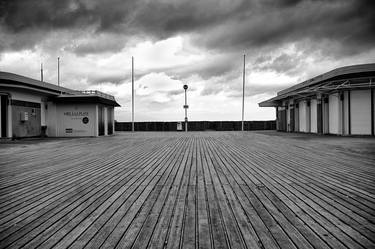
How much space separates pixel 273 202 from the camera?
3322 mm

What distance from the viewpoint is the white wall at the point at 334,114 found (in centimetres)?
1769

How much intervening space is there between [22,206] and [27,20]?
49.7ft

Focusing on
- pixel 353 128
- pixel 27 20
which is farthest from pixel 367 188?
pixel 27 20

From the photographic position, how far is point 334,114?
1827 centimetres

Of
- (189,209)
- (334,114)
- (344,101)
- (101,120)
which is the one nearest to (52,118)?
(101,120)

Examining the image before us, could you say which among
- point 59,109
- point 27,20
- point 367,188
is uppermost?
point 27,20

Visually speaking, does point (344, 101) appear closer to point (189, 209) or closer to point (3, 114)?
point (189, 209)

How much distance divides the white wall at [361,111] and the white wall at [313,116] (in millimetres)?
3723

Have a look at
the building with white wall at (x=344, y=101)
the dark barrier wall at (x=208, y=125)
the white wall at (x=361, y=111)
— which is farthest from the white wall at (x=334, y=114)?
the dark barrier wall at (x=208, y=125)

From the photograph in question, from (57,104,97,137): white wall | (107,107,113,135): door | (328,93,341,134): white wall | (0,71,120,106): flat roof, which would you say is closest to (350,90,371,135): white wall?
(328,93,341,134): white wall

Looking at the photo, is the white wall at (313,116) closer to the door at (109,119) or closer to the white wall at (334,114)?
the white wall at (334,114)

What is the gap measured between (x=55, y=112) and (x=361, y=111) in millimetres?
28102

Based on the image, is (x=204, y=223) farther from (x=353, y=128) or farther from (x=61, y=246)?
(x=353, y=128)

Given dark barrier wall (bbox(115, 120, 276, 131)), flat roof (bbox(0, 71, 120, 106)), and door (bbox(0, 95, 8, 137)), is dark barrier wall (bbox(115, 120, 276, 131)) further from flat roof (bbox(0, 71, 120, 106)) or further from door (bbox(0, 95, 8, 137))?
door (bbox(0, 95, 8, 137))
